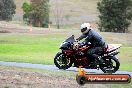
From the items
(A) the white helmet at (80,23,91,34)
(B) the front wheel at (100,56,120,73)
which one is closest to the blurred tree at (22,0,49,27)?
(B) the front wheel at (100,56,120,73)

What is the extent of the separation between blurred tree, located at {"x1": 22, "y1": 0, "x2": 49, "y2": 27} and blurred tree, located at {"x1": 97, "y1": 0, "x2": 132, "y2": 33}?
19.2m

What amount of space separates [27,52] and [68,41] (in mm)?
27967

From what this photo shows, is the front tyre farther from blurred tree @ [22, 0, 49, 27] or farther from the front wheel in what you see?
blurred tree @ [22, 0, 49, 27]

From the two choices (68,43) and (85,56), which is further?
(68,43)

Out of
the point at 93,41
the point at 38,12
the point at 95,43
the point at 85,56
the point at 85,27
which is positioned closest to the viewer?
the point at 85,27

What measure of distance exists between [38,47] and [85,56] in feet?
100.0

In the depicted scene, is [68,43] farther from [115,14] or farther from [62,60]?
[115,14]

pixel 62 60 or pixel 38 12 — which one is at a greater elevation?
pixel 62 60

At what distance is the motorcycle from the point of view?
15195mm

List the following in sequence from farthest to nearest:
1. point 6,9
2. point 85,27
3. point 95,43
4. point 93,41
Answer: point 6,9 → point 93,41 → point 95,43 → point 85,27

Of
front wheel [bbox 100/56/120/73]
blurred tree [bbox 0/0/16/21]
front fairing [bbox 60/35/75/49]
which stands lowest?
blurred tree [bbox 0/0/16/21]

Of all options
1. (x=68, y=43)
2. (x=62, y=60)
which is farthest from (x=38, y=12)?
(x=68, y=43)

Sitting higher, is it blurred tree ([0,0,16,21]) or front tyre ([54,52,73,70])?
front tyre ([54,52,73,70])

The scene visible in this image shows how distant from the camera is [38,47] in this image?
4553 cm
